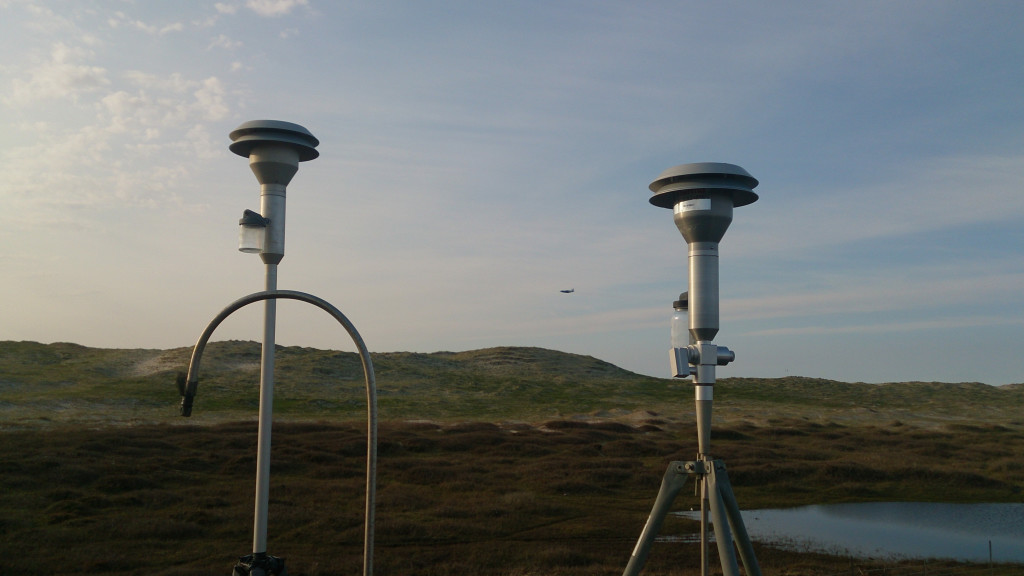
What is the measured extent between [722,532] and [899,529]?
27.1 metres

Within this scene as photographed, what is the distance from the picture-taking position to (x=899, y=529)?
3105 cm

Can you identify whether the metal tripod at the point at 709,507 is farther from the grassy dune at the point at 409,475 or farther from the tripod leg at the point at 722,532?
the grassy dune at the point at 409,475

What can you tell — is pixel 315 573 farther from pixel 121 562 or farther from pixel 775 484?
pixel 775 484

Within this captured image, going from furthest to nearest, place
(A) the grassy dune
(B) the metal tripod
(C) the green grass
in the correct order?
(A) the grassy dune, (C) the green grass, (B) the metal tripod

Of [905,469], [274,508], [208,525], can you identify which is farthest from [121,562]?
[905,469]

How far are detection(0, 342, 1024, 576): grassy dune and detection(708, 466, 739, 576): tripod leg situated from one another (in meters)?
12.4

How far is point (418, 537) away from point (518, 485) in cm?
1128

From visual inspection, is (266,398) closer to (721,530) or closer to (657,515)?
(657,515)

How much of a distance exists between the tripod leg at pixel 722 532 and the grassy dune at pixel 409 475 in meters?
12.4

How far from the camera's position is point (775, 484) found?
40.3m

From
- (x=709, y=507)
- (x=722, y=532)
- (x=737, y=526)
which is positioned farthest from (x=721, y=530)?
(x=709, y=507)

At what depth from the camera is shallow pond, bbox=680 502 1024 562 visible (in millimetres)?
26458

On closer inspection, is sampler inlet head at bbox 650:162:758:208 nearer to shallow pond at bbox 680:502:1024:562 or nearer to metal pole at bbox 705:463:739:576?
metal pole at bbox 705:463:739:576

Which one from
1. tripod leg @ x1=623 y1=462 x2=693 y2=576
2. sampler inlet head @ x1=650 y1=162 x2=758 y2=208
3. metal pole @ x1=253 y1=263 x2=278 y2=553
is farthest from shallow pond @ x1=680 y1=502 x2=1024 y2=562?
metal pole @ x1=253 y1=263 x2=278 y2=553
